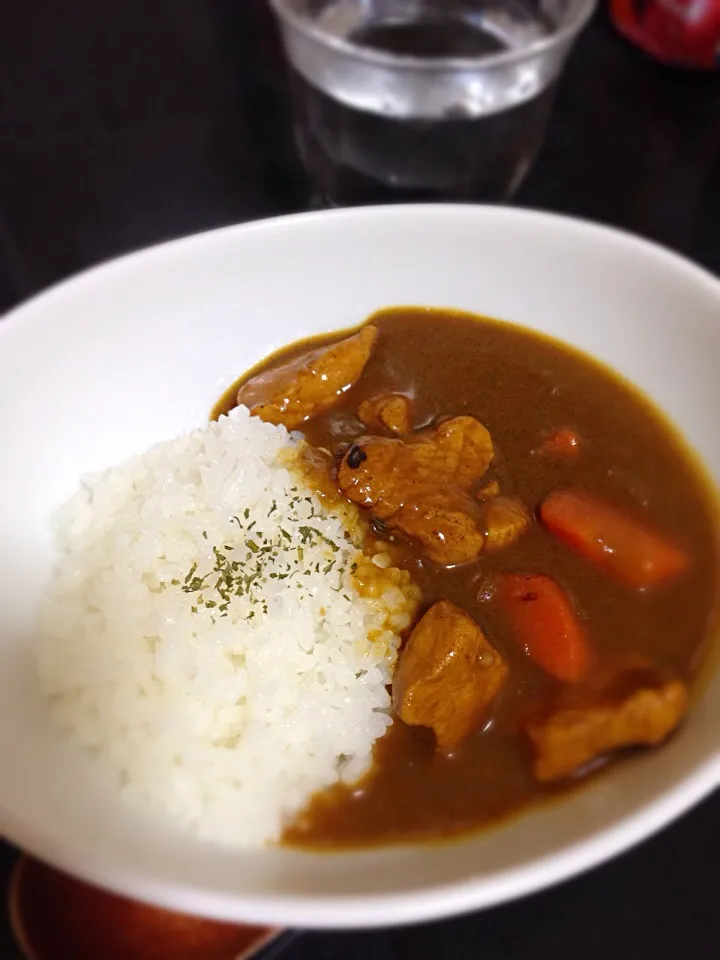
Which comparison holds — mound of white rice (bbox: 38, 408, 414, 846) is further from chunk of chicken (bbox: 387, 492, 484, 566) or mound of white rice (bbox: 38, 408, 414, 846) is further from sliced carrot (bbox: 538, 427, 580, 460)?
sliced carrot (bbox: 538, 427, 580, 460)

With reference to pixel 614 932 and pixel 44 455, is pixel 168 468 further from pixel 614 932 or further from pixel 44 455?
pixel 614 932

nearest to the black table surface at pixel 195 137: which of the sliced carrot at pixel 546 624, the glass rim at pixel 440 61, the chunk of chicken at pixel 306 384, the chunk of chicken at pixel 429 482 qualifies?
the glass rim at pixel 440 61

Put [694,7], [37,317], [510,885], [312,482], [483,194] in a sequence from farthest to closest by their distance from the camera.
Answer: [694,7] → [483,194] → [312,482] → [37,317] → [510,885]

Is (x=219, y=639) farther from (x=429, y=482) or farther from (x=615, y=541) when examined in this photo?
(x=615, y=541)

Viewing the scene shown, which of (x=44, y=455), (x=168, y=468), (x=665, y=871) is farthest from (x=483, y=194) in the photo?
(x=665, y=871)

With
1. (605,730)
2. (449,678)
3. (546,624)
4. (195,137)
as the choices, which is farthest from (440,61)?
(605,730)

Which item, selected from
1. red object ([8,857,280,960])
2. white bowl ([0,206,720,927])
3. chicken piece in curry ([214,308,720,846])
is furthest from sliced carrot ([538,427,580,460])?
red object ([8,857,280,960])
